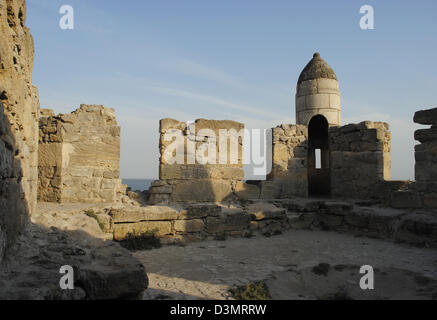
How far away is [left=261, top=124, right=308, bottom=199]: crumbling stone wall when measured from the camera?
8.95 m

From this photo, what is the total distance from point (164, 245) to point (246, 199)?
2.94 meters

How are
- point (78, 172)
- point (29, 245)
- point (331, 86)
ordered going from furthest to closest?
point (331, 86)
point (78, 172)
point (29, 245)

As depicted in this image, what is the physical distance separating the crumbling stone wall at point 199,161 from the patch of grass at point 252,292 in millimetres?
3934

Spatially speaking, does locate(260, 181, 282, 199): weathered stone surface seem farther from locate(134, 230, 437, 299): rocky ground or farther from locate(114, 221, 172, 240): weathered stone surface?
locate(114, 221, 172, 240): weathered stone surface

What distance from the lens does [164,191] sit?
732 centimetres

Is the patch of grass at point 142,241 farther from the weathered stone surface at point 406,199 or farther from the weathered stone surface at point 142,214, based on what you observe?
the weathered stone surface at point 406,199

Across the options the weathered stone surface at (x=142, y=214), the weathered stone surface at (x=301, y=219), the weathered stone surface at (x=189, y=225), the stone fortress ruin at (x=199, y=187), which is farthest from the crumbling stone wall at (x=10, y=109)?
the weathered stone surface at (x=301, y=219)

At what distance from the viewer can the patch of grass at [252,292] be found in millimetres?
3459

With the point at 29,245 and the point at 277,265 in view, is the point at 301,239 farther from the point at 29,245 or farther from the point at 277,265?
the point at 29,245

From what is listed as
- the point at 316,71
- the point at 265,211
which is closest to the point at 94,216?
the point at 265,211

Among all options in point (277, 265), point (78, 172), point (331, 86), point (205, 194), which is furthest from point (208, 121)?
point (331, 86)

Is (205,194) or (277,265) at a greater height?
(205,194)

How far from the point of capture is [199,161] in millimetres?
7699
